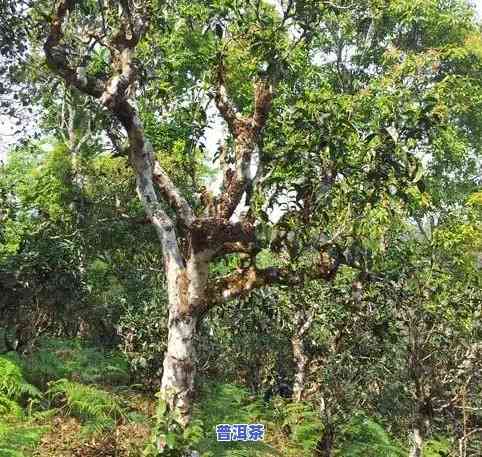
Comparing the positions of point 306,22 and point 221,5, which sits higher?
point 221,5

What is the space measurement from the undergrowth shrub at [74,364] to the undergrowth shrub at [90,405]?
1025mm

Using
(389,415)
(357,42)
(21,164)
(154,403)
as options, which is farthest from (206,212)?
(21,164)

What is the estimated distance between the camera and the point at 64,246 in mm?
11633

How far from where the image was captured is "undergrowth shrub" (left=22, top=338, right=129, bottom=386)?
34.8 feet

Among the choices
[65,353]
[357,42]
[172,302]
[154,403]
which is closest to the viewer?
[172,302]

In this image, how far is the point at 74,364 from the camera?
1125 centimetres

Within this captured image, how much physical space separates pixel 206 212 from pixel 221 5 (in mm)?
2916

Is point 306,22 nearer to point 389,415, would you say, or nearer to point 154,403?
point 154,403

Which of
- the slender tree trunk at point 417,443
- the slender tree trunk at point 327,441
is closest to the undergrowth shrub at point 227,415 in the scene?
the slender tree trunk at point 327,441

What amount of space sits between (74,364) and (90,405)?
2499 millimetres

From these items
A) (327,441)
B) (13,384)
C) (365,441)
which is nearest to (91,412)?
(13,384)

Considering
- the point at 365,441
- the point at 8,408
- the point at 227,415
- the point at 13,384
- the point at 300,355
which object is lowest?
the point at 365,441

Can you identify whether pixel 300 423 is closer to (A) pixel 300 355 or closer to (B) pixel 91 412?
(A) pixel 300 355

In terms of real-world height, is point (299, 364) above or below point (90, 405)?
above
